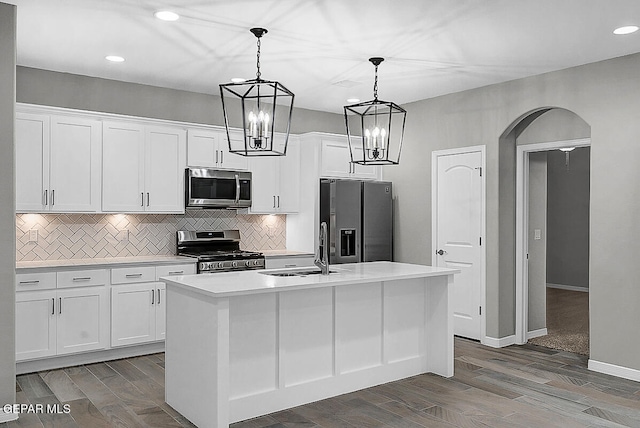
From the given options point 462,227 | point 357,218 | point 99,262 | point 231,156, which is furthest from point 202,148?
point 462,227

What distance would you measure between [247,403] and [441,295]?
75.5 inches

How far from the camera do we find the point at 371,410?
150 inches

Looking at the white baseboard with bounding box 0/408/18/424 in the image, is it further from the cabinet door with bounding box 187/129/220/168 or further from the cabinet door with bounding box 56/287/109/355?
the cabinet door with bounding box 187/129/220/168

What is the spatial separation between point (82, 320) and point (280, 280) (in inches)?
87.4

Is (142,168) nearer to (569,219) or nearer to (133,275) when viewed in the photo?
(133,275)

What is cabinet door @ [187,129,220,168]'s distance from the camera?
5.76m

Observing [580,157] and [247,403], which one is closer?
[247,403]

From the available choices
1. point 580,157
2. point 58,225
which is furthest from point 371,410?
point 580,157

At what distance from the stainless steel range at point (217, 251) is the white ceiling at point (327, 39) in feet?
5.50

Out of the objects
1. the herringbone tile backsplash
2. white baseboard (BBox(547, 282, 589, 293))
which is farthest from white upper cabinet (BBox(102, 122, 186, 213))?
white baseboard (BBox(547, 282, 589, 293))

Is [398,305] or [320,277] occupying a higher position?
[320,277]

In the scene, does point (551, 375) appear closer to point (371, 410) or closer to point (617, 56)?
point (371, 410)

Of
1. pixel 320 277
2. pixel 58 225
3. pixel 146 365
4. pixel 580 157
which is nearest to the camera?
pixel 320 277

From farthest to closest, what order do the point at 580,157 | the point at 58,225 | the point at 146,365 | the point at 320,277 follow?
1. the point at 580,157
2. the point at 58,225
3. the point at 146,365
4. the point at 320,277
